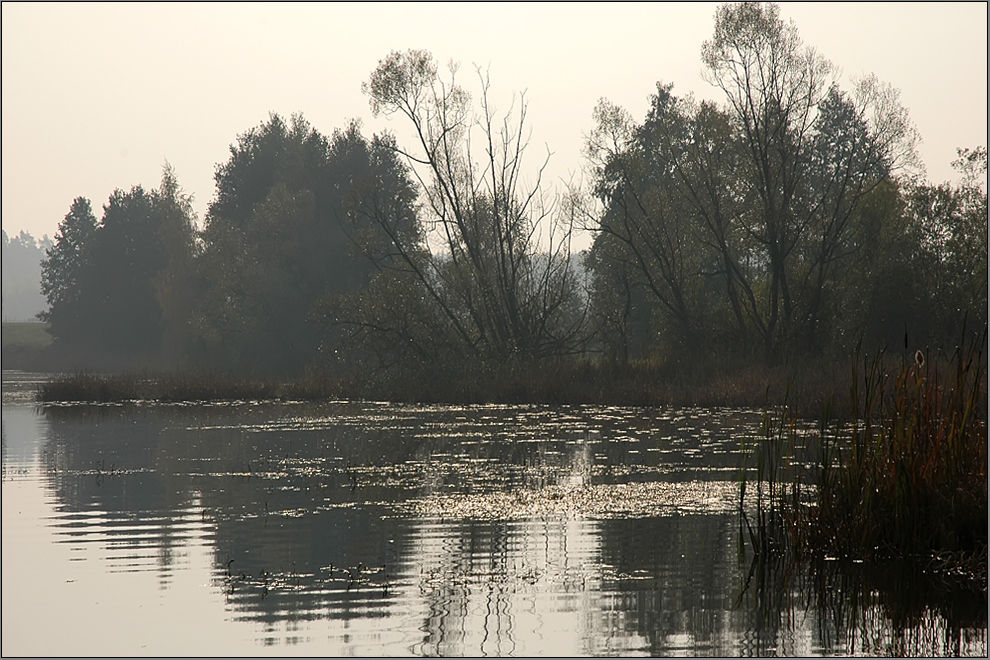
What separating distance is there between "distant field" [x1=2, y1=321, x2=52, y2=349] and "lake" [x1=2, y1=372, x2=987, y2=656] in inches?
2340

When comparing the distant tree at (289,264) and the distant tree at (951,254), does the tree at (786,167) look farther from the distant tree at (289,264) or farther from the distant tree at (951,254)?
the distant tree at (289,264)

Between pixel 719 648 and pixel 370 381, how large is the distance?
87.1ft

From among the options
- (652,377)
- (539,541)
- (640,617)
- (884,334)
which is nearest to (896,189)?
(884,334)

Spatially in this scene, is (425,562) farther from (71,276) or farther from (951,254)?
(71,276)

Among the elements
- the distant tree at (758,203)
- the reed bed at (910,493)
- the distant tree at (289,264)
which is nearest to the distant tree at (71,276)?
the distant tree at (289,264)

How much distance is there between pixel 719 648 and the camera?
707cm

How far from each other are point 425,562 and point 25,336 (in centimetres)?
8250

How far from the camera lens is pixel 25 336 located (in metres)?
84.2

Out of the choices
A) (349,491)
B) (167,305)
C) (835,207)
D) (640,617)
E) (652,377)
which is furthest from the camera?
(167,305)

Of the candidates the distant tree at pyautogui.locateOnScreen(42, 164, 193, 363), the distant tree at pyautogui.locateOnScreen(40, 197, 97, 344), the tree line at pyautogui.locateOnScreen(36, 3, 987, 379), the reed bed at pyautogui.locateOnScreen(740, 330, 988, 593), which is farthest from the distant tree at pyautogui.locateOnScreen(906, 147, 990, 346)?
the distant tree at pyautogui.locateOnScreen(40, 197, 97, 344)

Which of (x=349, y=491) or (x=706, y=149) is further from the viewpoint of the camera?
(x=706, y=149)

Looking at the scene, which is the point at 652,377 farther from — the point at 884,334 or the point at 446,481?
the point at 446,481

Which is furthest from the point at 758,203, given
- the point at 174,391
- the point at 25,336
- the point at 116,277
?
the point at 25,336

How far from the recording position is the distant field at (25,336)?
74938 millimetres
